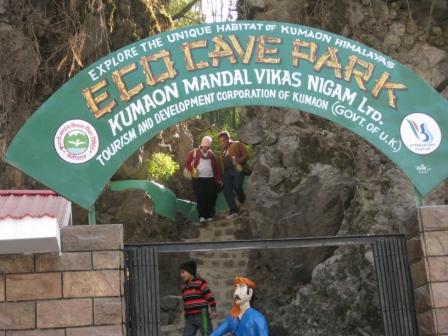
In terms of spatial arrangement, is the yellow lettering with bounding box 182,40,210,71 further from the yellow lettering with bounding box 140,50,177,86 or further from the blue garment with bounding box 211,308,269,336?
the blue garment with bounding box 211,308,269,336

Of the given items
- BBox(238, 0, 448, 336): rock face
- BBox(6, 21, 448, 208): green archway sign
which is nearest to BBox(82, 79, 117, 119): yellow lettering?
BBox(6, 21, 448, 208): green archway sign

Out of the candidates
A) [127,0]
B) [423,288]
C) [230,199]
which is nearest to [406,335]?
[423,288]

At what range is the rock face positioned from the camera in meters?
10.8

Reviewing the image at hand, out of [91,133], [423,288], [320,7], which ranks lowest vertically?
[423,288]

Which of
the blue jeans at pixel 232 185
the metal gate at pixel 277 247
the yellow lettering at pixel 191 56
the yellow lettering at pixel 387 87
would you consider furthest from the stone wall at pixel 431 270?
the blue jeans at pixel 232 185

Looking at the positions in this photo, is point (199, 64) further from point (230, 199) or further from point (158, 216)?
point (158, 216)

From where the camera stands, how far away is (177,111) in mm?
6035

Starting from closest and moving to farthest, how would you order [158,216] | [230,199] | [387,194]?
[387,194], [230,199], [158,216]

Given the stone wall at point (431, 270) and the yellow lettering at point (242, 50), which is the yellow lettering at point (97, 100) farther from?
the stone wall at point (431, 270)

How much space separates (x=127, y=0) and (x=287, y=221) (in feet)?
15.7

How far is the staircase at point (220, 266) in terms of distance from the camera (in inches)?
446

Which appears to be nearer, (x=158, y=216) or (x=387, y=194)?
(x=387, y=194)

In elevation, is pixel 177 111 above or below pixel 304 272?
above

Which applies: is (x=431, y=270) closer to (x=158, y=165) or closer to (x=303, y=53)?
(x=303, y=53)
